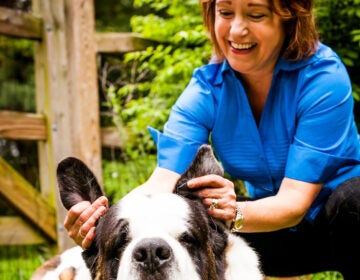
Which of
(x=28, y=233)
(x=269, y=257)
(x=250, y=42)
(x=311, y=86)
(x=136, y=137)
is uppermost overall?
(x=250, y=42)

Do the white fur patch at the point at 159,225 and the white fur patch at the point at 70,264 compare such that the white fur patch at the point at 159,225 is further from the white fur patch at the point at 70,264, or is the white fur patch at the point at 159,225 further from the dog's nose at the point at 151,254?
the white fur patch at the point at 70,264

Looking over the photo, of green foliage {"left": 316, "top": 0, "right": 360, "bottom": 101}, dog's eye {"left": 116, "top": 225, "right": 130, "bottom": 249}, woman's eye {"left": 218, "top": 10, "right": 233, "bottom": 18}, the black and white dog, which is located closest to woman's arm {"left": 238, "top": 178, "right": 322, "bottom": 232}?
the black and white dog

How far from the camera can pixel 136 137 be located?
5.20 m

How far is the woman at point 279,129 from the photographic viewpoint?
3.04 meters

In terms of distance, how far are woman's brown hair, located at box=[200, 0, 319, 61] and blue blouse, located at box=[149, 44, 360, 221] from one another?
48mm

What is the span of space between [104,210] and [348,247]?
1372 millimetres

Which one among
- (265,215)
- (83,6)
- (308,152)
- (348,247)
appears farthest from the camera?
(83,6)

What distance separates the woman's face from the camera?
3.03 m

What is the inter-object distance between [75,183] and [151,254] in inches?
26.9

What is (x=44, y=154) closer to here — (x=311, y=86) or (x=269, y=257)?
(x=269, y=257)

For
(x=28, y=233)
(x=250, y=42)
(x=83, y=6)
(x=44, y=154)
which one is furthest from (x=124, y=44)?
(x=250, y=42)

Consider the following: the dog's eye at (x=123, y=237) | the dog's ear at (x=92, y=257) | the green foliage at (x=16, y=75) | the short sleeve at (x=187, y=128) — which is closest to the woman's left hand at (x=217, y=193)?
the dog's eye at (x=123, y=237)

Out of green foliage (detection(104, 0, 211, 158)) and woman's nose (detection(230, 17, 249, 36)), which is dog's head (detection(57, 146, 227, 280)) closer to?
woman's nose (detection(230, 17, 249, 36))

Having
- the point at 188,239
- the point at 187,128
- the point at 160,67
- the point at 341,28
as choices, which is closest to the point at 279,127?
the point at 187,128
